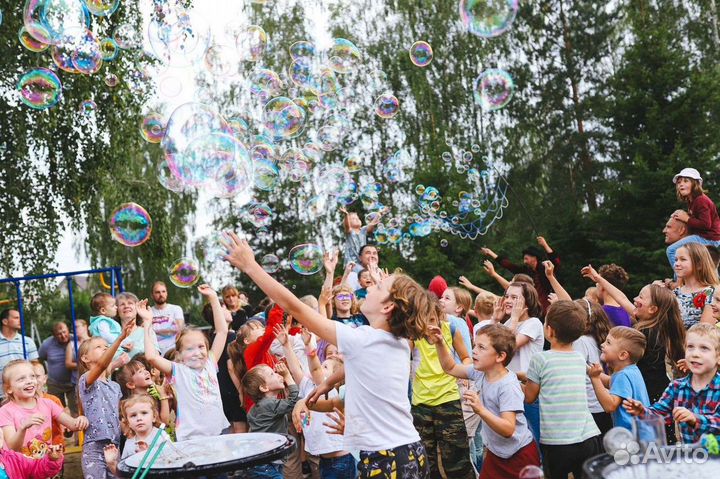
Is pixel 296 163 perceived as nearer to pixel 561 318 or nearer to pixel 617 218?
pixel 561 318

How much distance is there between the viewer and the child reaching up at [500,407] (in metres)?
3.75

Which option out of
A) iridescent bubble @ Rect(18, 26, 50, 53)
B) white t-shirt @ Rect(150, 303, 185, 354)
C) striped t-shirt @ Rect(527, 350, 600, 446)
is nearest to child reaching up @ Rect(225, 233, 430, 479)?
striped t-shirt @ Rect(527, 350, 600, 446)

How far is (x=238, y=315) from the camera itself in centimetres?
824

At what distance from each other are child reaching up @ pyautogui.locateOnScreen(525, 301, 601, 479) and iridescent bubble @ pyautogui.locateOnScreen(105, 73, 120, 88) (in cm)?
1014

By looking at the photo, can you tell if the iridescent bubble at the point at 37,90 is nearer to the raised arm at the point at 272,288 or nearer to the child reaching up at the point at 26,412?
the child reaching up at the point at 26,412

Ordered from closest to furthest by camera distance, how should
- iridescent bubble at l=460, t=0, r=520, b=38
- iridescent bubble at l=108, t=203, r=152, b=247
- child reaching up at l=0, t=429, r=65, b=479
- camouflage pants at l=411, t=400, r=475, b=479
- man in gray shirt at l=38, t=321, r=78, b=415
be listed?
child reaching up at l=0, t=429, r=65, b=479, camouflage pants at l=411, t=400, r=475, b=479, iridescent bubble at l=108, t=203, r=152, b=247, iridescent bubble at l=460, t=0, r=520, b=38, man in gray shirt at l=38, t=321, r=78, b=415

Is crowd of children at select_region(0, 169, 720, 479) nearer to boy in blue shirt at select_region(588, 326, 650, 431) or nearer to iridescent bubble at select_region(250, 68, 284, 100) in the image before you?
boy in blue shirt at select_region(588, 326, 650, 431)

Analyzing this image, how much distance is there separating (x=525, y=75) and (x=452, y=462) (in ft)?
A: 65.3

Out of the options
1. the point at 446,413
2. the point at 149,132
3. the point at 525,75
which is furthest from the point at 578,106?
the point at 446,413

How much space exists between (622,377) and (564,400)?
0.38m

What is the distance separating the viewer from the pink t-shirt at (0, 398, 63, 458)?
4293mm

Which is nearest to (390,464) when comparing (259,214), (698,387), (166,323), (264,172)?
(698,387)

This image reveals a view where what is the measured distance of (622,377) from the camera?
4059 millimetres

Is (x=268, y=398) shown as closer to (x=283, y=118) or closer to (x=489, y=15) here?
(x=283, y=118)
